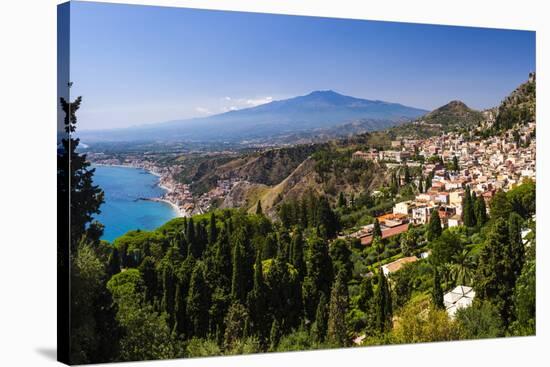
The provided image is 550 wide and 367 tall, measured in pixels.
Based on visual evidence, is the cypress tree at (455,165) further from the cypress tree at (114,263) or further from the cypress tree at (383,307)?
the cypress tree at (114,263)

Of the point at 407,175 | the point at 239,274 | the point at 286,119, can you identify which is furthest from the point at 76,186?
the point at 407,175

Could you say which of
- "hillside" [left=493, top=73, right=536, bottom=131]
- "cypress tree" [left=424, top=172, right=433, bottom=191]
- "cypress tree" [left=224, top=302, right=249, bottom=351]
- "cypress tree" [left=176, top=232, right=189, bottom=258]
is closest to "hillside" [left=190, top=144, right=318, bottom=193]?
"cypress tree" [left=176, top=232, right=189, bottom=258]

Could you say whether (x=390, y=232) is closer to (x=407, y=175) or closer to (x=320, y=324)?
(x=407, y=175)

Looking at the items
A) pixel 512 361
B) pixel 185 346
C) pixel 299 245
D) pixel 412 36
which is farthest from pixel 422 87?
pixel 185 346

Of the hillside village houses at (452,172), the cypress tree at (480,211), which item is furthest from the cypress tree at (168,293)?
the cypress tree at (480,211)

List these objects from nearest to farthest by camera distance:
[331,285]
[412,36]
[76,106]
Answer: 1. [76,106]
2. [331,285]
3. [412,36]

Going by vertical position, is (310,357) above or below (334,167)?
below

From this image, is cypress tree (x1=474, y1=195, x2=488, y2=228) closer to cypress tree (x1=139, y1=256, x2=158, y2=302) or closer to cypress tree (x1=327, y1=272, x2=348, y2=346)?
cypress tree (x1=327, y1=272, x2=348, y2=346)

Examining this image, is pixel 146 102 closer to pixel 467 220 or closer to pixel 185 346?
pixel 185 346
